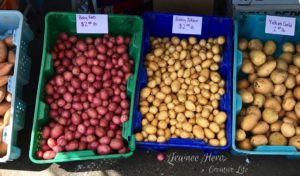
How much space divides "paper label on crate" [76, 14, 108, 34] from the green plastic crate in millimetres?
56

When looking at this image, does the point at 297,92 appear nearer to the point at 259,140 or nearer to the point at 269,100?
the point at 269,100

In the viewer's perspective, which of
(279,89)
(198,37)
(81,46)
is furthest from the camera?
(198,37)

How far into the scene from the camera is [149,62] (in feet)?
6.95

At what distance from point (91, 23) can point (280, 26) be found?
1118mm

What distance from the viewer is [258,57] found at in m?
2.05

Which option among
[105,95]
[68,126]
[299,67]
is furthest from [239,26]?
[68,126]

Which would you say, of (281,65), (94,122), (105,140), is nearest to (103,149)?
(105,140)

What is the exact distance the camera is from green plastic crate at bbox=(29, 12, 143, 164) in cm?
189

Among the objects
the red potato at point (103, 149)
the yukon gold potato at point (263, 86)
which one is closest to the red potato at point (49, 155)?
the red potato at point (103, 149)

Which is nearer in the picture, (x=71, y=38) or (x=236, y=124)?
(x=236, y=124)

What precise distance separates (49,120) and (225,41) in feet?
3.79

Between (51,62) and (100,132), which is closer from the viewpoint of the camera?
(100,132)

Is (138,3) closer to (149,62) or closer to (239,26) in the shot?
(149,62)

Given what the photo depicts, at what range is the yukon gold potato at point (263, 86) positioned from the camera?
6.53 ft
